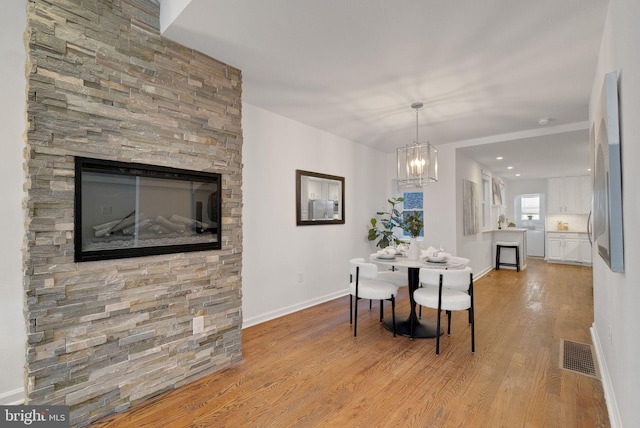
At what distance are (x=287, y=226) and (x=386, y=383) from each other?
7.41 feet

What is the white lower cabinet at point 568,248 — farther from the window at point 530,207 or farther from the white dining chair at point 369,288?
the white dining chair at point 369,288

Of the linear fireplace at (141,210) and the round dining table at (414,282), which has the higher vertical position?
the linear fireplace at (141,210)

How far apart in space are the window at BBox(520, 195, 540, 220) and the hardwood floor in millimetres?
6926

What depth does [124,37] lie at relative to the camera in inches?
82.7

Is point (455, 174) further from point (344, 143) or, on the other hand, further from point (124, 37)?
point (124, 37)

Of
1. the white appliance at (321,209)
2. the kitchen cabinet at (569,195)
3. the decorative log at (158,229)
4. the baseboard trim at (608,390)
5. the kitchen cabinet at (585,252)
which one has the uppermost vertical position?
the kitchen cabinet at (569,195)

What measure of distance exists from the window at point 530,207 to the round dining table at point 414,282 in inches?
315

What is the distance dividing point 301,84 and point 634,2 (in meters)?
2.42

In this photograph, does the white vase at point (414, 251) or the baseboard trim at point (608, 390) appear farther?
the white vase at point (414, 251)

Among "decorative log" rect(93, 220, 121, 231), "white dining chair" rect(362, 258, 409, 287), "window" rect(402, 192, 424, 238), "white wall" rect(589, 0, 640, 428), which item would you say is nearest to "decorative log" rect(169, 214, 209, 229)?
"decorative log" rect(93, 220, 121, 231)

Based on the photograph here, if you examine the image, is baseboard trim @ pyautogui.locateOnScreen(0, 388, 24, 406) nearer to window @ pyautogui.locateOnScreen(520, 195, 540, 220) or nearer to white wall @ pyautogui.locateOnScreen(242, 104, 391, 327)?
white wall @ pyautogui.locateOnScreen(242, 104, 391, 327)

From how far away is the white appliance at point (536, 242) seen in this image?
9.36 meters

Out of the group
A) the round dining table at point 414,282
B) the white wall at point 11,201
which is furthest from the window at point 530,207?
the white wall at point 11,201

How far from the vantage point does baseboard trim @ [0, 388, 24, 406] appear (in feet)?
6.48
